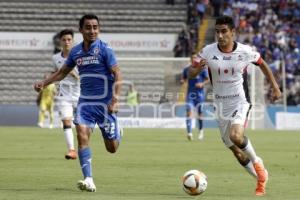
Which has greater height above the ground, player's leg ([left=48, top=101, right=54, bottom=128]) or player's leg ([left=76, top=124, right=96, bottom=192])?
player's leg ([left=76, top=124, right=96, bottom=192])

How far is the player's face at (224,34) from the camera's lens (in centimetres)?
1232

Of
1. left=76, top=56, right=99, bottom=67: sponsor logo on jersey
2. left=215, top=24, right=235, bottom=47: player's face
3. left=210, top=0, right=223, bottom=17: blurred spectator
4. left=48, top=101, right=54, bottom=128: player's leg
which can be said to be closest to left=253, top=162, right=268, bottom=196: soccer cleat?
left=215, top=24, right=235, bottom=47: player's face

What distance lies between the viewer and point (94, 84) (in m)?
12.7

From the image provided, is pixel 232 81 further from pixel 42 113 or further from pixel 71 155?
pixel 42 113

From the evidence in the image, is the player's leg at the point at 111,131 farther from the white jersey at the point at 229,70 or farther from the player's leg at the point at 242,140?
the player's leg at the point at 242,140

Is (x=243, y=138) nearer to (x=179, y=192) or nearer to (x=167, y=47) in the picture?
(x=179, y=192)

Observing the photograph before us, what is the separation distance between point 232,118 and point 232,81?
1.71 ft

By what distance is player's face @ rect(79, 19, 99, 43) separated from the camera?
12.4 metres

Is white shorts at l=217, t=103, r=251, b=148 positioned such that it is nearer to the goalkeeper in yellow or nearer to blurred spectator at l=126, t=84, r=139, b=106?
the goalkeeper in yellow

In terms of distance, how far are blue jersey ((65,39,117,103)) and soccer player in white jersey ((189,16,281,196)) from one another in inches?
45.9

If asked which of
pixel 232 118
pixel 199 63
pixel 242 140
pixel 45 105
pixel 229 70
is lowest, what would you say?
pixel 45 105

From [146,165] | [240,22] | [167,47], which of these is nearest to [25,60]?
[167,47]

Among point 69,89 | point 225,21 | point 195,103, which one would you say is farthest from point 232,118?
point 195,103

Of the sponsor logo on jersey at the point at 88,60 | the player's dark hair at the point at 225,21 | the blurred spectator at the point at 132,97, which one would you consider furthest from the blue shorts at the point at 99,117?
the blurred spectator at the point at 132,97
